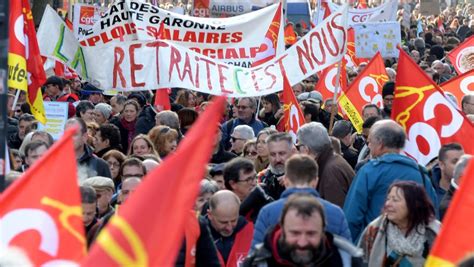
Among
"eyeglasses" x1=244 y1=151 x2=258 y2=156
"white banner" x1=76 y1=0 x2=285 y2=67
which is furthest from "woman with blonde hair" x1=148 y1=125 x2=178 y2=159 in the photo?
"white banner" x1=76 y1=0 x2=285 y2=67

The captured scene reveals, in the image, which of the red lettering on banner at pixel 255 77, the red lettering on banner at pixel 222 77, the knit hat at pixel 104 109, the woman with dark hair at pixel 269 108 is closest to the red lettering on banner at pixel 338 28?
the red lettering on banner at pixel 255 77

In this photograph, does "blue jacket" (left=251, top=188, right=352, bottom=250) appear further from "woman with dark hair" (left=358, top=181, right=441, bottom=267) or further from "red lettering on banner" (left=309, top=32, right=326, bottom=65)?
"red lettering on banner" (left=309, top=32, right=326, bottom=65)

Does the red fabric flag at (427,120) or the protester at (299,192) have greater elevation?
the protester at (299,192)

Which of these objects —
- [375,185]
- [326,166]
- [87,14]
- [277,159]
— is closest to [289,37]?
[87,14]

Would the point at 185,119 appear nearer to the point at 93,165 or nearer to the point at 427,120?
the point at 93,165

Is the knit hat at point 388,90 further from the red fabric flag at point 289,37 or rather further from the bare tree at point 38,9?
the bare tree at point 38,9

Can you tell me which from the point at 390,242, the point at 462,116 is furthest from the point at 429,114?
the point at 390,242

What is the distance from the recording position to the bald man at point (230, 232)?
7.66 m

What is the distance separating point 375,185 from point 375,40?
12141 millimetres

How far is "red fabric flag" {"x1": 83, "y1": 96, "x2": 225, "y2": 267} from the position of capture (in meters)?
4.27

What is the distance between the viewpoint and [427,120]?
9.52 metres

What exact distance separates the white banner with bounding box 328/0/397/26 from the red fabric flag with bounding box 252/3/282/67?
25.0ft

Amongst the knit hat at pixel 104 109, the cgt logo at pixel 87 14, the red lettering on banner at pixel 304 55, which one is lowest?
the cgt logo at pixel 87 14

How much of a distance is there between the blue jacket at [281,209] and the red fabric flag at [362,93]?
6162mm
